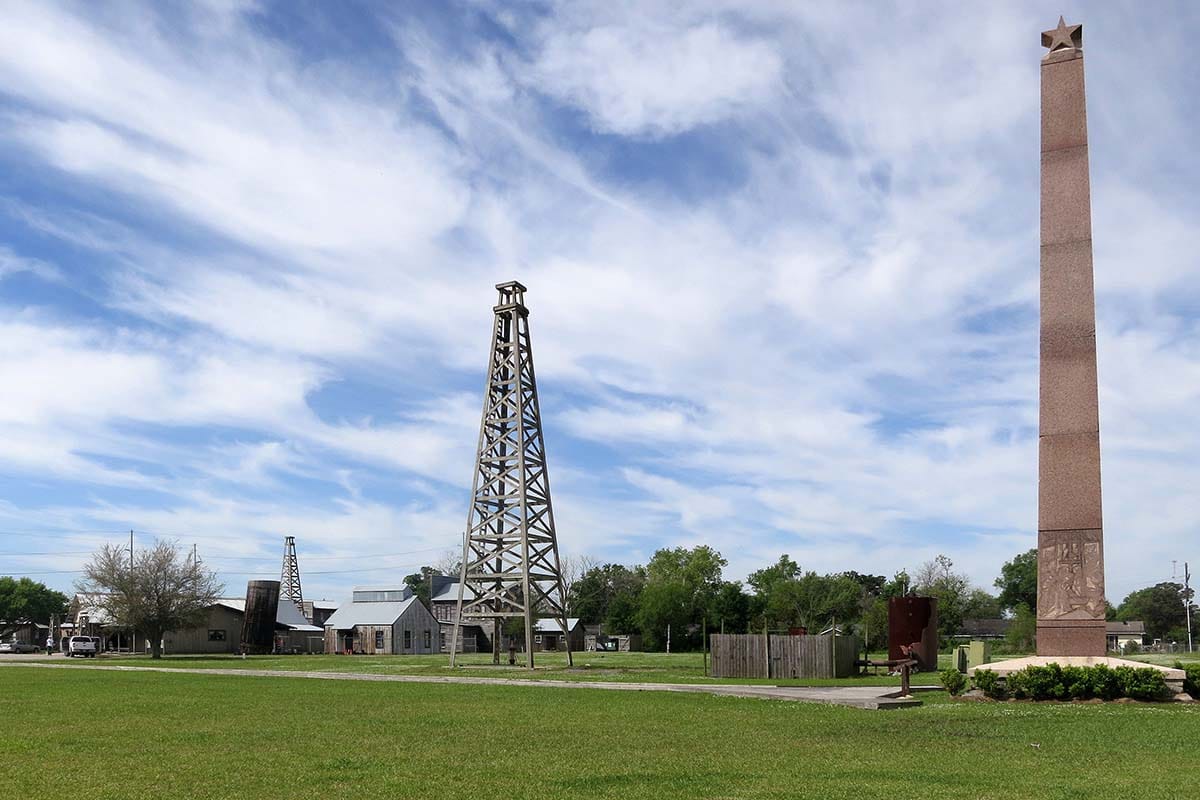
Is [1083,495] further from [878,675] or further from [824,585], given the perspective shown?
[824,585]

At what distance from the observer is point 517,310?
51250 mm

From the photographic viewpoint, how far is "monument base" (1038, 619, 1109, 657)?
24.8m

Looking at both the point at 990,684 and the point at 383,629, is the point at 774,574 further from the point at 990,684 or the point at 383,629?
the point at 990,684

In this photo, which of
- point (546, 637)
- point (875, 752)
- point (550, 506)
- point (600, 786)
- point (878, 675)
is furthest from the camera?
point (546, 637)

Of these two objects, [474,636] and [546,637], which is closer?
[474,636]

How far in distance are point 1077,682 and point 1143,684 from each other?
1357 millimetres

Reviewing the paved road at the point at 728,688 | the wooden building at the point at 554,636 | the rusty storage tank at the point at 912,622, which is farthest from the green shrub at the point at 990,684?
the wooden building at the point at 554,636

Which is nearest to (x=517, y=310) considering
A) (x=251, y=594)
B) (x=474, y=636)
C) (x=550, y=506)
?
(x=550, y=506)

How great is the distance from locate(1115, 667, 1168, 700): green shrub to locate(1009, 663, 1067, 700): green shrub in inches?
50.3

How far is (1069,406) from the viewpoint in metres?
25.6

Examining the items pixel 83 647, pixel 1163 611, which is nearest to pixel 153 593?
pixel 83 647

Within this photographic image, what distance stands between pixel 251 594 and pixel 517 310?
45.6m

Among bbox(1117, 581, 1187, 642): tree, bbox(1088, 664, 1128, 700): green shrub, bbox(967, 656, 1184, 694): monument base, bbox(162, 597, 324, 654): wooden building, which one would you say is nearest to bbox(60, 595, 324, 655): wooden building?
bbox(162, 597, 324, 654): wooden building

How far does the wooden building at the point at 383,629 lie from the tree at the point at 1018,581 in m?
70.3
